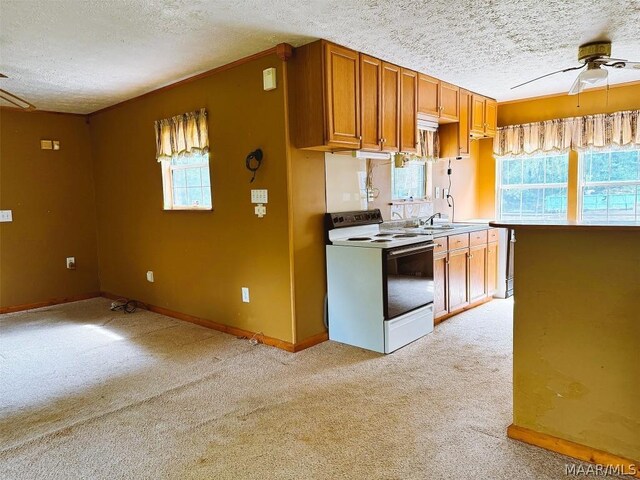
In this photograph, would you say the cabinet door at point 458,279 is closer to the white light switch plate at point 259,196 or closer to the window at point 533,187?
the window at point 533,187

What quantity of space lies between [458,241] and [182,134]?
287 cm

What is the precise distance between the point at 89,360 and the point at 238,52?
2680 mm

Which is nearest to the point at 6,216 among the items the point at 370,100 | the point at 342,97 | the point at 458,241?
the point at 342,97

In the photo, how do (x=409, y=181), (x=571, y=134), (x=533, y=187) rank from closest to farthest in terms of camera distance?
(x=409, y=181), (x=571, y=134), (x=533, y=187)

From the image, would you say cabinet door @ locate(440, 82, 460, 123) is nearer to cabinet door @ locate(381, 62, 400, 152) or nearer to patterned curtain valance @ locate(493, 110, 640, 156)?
cabinet door @ locate(381, 62, 400, 152)

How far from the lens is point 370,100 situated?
11.6 ft

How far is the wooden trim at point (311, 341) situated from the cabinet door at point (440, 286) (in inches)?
42.9

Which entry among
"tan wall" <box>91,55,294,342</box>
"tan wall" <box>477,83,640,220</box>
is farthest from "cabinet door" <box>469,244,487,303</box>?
"tan wall" <box>91,55,294,342</box>

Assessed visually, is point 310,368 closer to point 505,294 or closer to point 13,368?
point 13,368

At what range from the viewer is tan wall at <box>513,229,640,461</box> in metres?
1.87

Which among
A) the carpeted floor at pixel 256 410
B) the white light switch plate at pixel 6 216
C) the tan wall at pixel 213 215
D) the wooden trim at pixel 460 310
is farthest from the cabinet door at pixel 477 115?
the white light switch plate at pixel 6 216

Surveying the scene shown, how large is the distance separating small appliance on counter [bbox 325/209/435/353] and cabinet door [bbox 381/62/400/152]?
0.68m

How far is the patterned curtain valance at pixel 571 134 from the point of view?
464cm

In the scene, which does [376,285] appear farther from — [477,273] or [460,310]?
[477,273]
